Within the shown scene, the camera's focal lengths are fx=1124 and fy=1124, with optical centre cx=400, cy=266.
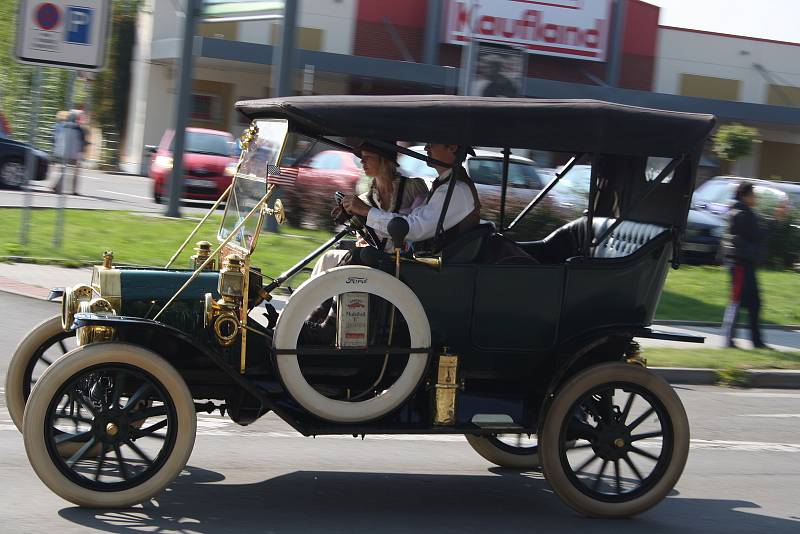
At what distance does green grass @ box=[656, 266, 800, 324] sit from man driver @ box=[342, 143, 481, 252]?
7.54 metres

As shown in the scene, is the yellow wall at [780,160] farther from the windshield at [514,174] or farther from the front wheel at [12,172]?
the front wheel at [12,172]

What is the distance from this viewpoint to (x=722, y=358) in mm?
10602

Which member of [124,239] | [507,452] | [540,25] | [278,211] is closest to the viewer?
[278,211]

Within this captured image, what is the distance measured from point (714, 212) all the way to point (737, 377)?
30.0 feet

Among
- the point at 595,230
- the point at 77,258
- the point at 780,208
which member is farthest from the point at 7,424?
the point at 780,208

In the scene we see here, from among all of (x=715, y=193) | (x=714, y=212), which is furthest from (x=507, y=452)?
(x=715, y=193)

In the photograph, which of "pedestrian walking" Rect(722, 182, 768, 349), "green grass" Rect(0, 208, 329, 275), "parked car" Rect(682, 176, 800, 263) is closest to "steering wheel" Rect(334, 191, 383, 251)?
"green grass" Rect(0, 208, 329, 275)

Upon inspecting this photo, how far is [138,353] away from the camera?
485 centimetres

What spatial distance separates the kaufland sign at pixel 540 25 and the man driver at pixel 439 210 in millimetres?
29060

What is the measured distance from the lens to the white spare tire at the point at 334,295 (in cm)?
507

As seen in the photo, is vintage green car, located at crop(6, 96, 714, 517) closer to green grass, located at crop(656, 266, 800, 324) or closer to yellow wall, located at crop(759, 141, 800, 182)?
green grass, located at crop(656, 266, 800, 324)

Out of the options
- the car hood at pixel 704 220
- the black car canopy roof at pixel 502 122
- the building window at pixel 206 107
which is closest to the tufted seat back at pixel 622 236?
the black car canopy roof at pixel 502 122

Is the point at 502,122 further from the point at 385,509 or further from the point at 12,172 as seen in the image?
the point at 12,172

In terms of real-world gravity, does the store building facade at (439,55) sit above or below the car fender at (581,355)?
above
